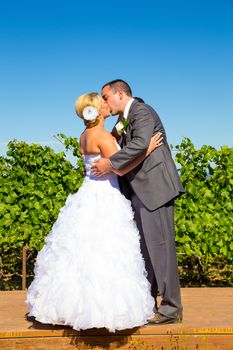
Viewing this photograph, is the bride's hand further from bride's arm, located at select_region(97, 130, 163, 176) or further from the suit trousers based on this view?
the suit trousers

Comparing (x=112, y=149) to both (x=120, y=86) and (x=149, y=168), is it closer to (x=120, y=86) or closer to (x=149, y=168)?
(x=149, y=168)

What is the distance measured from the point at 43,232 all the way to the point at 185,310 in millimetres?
3067

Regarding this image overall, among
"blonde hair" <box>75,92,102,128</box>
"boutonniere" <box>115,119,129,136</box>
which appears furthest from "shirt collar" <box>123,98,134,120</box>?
"blonde hair" <box>75,92,102,128</box>

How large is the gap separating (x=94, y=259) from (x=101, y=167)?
2.71ft

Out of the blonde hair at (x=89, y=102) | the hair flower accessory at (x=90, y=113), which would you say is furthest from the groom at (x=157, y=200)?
the hair flower accessory at (x=90, y=113)

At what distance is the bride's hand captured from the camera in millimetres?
5312

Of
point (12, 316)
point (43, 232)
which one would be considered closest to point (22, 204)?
point (43, 232)

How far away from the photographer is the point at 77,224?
5195mm

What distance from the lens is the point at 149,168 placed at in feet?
17.5

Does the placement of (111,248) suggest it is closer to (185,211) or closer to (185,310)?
(185,310)

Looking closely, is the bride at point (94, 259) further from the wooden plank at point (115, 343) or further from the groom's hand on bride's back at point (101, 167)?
the wooden plank at point (115, 343)

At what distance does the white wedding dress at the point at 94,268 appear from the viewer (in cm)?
488

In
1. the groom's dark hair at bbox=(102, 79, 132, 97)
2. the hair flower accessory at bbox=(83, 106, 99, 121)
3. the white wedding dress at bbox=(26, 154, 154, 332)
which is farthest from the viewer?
the groom's dark hair at bbox=(102, 79, 132, 97)

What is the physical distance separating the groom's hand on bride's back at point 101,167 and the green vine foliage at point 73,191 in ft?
9.79
